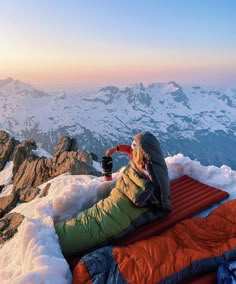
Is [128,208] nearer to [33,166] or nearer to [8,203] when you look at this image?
[8,203]

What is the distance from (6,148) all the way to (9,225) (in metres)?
21.1

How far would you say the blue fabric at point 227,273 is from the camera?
5.70 metres

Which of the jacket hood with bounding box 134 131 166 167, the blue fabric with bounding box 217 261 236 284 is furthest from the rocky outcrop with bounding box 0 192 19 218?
the blue fabric with bounding box 217 261 236 284

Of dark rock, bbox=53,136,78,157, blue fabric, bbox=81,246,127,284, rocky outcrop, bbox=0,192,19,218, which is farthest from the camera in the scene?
dark rock, bbox=53,136,78,157

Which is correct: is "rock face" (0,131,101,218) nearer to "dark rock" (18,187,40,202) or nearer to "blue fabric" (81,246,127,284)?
"dark rock" (18,187,40,202)

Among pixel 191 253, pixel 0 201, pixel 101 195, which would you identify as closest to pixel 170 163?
pixel 101 195

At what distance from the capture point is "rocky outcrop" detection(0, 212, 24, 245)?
41.2 ft

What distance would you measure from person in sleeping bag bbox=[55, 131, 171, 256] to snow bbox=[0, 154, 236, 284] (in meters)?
0.44

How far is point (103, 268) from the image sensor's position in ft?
19.7

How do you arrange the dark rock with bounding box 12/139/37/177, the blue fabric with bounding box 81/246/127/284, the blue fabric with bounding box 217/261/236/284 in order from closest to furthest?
the blue fabric with bounding box 217/261/236/284, the blue fabric with bounding box 81/246/127/284, the dark rock with bounding box 12/139/37/177

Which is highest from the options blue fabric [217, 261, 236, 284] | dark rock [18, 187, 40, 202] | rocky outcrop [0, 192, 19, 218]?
blue fabric [217, 261, 236, 284]

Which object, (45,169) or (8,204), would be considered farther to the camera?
(45,169)

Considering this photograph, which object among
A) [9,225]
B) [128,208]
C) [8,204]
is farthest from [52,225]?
[8,204]

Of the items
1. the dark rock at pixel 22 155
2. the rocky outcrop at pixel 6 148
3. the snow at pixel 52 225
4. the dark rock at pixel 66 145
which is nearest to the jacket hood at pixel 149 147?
the snow at pixel 52 225
